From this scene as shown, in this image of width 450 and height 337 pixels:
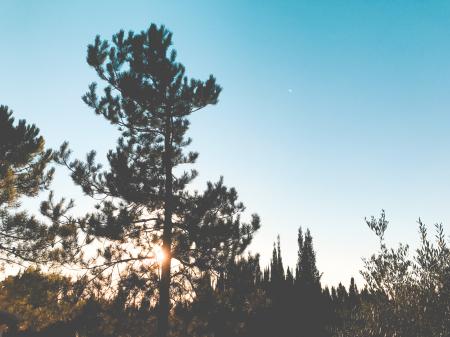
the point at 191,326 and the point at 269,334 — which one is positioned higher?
the point at 191,326

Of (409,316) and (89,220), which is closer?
(409,316)

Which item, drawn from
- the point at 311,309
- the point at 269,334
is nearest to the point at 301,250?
the point at 311,309

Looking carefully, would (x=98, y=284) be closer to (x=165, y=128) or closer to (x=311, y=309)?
(x=165, y=128)

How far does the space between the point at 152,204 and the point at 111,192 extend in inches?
49.5

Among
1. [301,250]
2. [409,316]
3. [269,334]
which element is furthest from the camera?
[301,250]

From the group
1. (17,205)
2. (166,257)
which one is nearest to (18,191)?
(17,205)

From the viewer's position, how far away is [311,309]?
117 feet

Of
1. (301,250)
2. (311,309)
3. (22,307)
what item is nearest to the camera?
(22,307)

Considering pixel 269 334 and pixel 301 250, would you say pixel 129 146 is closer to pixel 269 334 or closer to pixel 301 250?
pixel 269 334

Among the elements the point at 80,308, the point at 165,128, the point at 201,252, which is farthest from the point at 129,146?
the point at 80,308

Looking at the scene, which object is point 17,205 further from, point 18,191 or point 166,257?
point 166,257

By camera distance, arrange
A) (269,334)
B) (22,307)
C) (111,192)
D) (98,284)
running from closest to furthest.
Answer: (22,307), (98,284), (111,192), (269,334)

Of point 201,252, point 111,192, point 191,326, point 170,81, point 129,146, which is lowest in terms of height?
point 191,326

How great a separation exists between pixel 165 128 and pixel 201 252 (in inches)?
165
